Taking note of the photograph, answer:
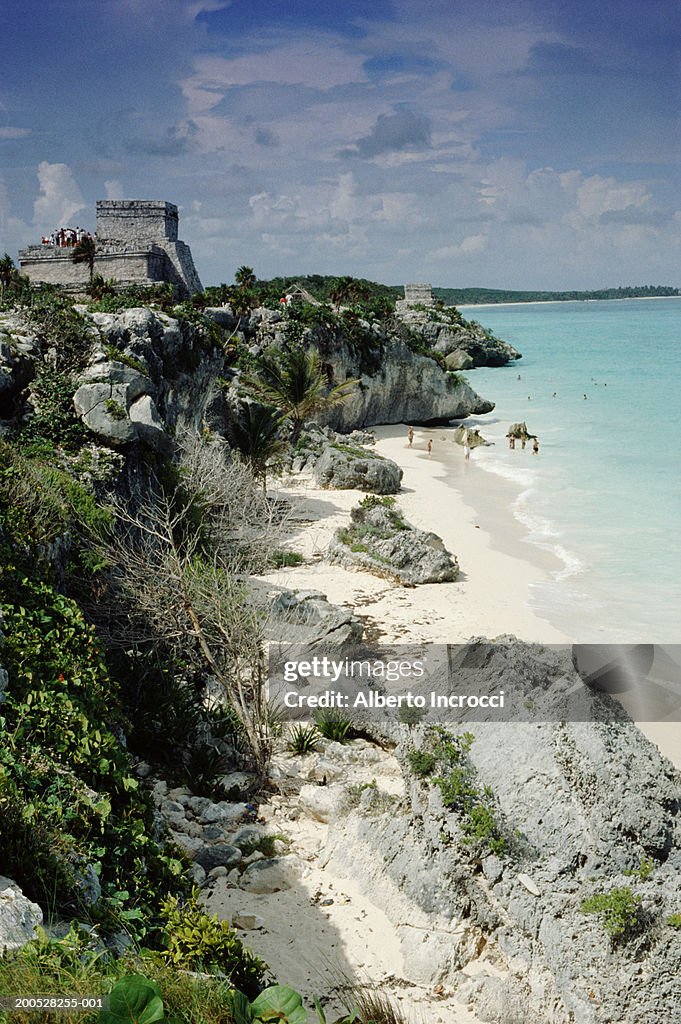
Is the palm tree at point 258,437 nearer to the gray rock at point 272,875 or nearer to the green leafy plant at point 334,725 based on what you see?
the green leafy plant at point 334,725

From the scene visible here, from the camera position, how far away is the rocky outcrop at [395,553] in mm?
16844

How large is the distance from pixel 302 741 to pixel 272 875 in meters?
2.46

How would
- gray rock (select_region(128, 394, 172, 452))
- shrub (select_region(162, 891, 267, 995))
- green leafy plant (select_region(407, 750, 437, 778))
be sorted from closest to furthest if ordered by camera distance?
shrub (select_region(162, 891, 267, 995)) < green leafy plant (select_region(407, 750, 437, 778)) < gray rock (select_region(128, 394, 172, 452))

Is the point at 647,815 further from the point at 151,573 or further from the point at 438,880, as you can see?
the point at 151,573

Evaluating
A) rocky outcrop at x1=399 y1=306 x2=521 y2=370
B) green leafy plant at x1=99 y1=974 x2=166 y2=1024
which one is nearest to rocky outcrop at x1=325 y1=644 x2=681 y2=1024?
green leafy plant at x1=99 y1=974 x2=166 y2=1024

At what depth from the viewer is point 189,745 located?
9430 millimetres

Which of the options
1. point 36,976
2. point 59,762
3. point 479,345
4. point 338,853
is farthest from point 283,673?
point 479,345

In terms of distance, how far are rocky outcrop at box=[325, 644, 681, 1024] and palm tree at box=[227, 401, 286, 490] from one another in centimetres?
1509

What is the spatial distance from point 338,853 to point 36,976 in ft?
→ 14.9

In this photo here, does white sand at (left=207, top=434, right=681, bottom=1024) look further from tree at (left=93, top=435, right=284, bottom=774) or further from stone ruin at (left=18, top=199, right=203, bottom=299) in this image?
stone ruin at (left=18, top=199, right=203, bottom=299)

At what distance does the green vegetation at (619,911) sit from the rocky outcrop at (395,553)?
35.0ft

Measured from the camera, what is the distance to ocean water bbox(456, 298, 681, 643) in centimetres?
1614

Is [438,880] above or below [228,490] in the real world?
below

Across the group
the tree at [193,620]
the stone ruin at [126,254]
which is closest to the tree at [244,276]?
the stone ruin at [126,254]
